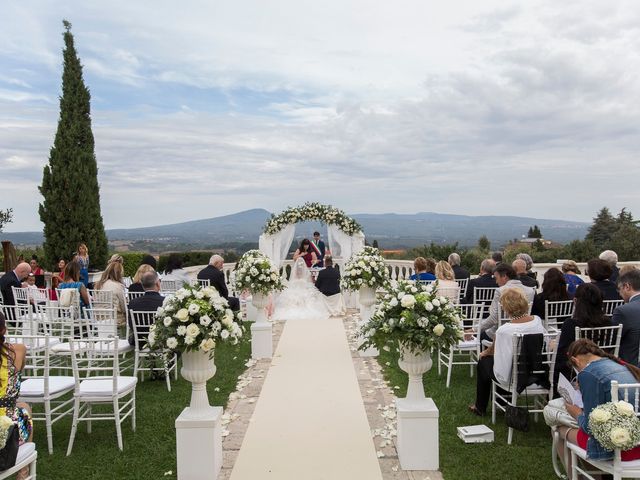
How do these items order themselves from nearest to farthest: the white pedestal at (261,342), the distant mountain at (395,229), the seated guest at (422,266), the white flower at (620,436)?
the white flower at (620,436), the white pedestal at (261,342), the seated guest at (422,266), the distant mountain at (395,229)

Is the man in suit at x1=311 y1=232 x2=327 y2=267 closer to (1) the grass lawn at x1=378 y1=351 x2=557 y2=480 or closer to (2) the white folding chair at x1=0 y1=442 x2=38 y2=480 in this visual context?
(1) the grass lawn at x1=378 y1=351 x2=557 y2=480

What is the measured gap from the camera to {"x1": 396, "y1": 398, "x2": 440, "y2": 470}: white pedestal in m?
3.90

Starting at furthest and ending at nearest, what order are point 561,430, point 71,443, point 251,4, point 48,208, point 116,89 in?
point 48,208 → point 116,89 → point 251,4 → point 71,443 → point 561,430

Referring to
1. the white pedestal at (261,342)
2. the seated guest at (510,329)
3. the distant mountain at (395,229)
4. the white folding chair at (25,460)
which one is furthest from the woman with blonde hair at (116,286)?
the distant mountain at (395,229)

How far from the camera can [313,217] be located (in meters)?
13.3

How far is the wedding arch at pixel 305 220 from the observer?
12.9 metres

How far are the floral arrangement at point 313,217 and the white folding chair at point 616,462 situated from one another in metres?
9.91

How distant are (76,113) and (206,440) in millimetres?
14770

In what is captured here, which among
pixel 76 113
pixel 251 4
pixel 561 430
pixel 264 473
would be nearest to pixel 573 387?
pixel 561 430

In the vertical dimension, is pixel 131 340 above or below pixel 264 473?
above

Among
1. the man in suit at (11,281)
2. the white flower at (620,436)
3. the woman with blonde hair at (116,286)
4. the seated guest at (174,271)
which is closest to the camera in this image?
the white flower at (620,436)

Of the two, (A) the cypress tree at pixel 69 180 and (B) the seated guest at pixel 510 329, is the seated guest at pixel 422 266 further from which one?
(A) the cypress tree at pixel 69 180

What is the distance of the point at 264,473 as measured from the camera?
3787mm

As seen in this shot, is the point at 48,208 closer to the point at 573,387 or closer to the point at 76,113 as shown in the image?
the point at 76,113
